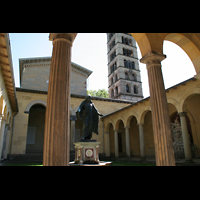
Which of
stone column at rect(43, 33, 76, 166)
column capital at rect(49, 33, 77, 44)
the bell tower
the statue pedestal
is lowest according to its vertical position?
the statue pedestal

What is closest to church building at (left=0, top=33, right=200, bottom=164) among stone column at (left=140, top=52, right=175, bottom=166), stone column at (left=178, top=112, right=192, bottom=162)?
stone column at (left=178, top=112, right=192, bottom=162)

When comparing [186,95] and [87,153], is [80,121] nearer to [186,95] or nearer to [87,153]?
[186,95]

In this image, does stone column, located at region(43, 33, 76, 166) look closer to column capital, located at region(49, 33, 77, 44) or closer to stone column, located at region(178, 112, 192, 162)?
column capital, located at region(49, 33, 77, 44)

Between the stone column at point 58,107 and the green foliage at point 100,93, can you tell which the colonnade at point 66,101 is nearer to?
the stone column at point 58,107

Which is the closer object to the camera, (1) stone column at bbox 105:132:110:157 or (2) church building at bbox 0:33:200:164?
(2) church building at bbox 0:33:200:164

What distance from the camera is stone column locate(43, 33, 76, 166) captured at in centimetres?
370

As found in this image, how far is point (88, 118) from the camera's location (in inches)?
344

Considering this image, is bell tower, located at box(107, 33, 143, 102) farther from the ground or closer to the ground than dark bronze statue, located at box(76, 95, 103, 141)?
farther from the ground

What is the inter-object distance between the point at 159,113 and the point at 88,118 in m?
4.18

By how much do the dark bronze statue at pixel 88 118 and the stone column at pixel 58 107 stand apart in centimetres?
435

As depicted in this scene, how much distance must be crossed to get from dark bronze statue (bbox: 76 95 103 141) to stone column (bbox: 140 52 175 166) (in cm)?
376
